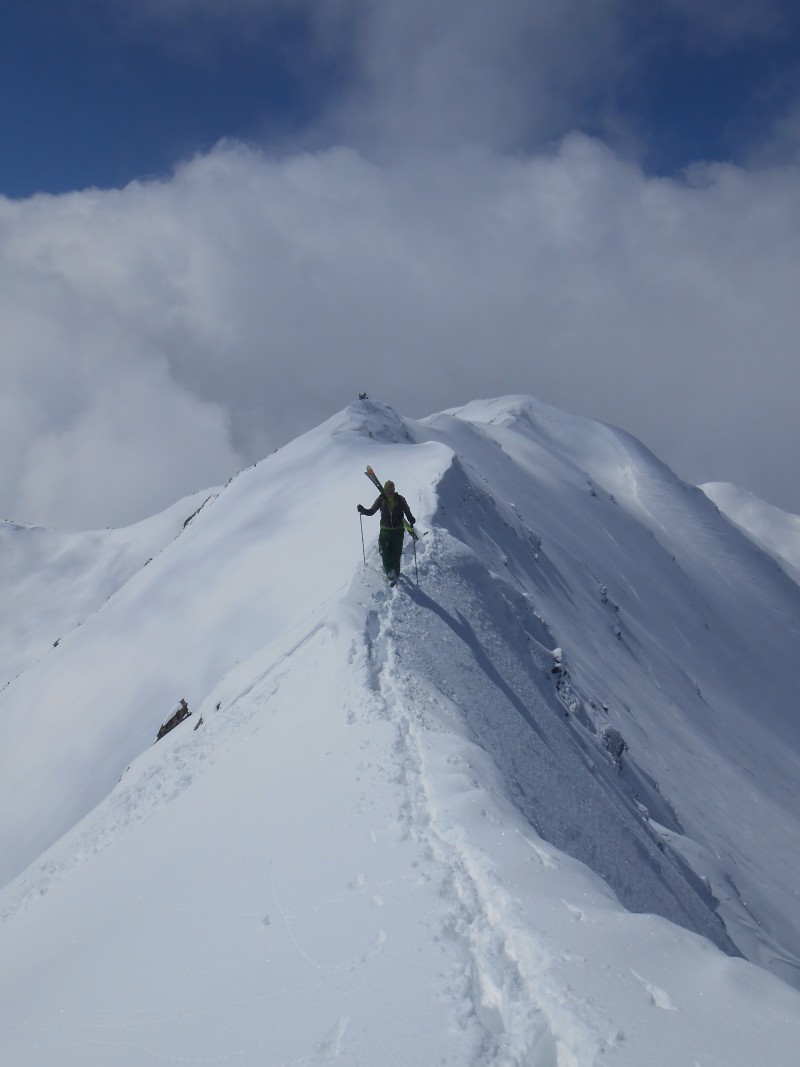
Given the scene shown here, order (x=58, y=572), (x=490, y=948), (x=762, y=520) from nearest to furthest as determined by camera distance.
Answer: (x=490, y=948)
(x=58, y=572)
(x=762, y=520)

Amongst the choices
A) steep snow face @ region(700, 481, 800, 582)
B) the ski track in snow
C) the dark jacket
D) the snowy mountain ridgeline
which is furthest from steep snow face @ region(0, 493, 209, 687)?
steep snow face @ region(700, 481, 800, 582)

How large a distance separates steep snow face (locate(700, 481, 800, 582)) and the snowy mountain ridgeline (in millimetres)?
121925

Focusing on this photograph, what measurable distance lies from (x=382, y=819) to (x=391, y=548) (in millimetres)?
7330

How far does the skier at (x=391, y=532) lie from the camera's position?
1388 centimetres

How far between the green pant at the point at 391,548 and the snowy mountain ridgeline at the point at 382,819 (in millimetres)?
496

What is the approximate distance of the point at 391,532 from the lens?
13.9 meters

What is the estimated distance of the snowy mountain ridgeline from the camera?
474 centimetres

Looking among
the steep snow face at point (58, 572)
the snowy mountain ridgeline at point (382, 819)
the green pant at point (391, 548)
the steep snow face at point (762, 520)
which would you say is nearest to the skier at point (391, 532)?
the green pant at point (391, 548)

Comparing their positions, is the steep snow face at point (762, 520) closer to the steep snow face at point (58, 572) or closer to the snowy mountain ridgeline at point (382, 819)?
the steep snow face at point (58, 572)

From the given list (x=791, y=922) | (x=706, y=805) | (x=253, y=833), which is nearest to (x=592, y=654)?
(x=706, y=805)

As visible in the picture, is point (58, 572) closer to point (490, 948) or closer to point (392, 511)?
point (392, 511)

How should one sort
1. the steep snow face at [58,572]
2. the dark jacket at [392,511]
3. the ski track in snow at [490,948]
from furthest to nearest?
the steep snow face at [58,572], the dark jacket at [392,511], the ski track in snow at [490,948]

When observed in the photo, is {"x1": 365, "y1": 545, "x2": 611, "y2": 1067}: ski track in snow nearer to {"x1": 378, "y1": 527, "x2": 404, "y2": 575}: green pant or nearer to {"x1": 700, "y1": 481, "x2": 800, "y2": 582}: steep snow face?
{"x1": 378, "y1": 527, "x2": 404, "y2": 575}: green pant

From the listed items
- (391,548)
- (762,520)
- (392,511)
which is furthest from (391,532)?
(762,520)
